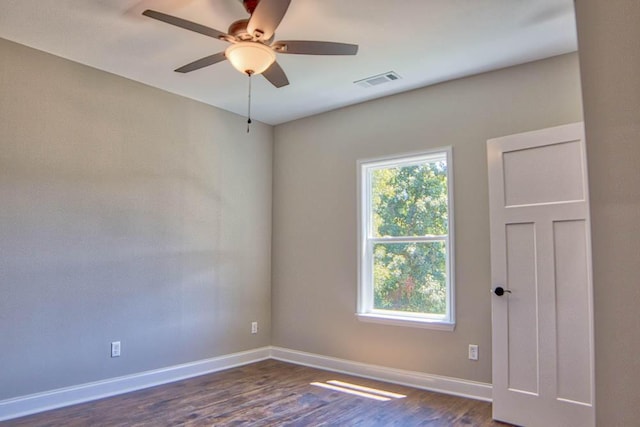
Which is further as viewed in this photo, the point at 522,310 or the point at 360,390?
the point at 360,390

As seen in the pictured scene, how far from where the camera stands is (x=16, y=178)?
324cm

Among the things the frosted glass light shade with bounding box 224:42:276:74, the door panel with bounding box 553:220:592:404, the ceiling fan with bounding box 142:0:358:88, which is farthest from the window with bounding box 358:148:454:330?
the frosted glass light shade with bounding box 224:42:276:74

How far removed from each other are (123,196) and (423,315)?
2.91 metres

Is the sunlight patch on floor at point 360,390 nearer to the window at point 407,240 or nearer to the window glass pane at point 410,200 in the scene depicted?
the window at point 407,240

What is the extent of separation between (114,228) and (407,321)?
8.99 feet

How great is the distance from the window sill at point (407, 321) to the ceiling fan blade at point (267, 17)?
2.74m

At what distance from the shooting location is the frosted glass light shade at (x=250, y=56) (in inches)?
96.4

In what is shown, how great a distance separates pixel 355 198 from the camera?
4.54 m

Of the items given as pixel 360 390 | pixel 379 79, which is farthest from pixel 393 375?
pixel 379 79

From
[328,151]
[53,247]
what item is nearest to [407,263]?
[328,151]

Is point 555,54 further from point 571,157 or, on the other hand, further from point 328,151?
point 328,151

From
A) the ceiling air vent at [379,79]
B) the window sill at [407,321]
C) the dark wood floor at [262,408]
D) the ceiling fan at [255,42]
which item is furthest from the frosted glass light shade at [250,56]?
the window sill at [407,321]

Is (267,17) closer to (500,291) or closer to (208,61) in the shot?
(208,61)

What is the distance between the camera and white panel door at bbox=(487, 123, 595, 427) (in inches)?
111
